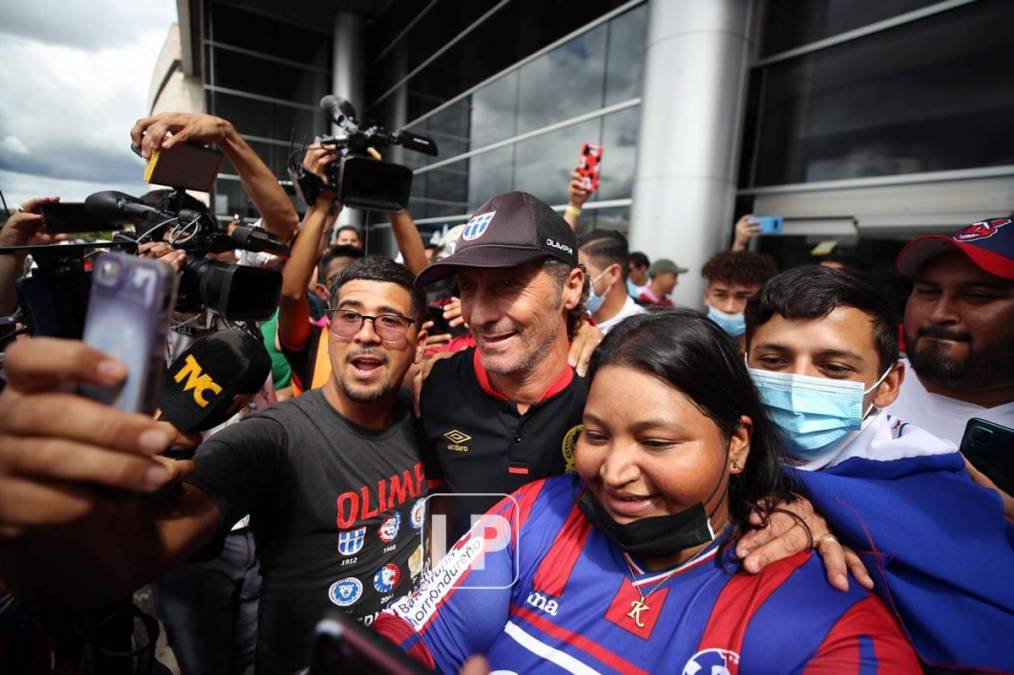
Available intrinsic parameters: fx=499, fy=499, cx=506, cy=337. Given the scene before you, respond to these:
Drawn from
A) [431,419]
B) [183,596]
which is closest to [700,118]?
[431,419]

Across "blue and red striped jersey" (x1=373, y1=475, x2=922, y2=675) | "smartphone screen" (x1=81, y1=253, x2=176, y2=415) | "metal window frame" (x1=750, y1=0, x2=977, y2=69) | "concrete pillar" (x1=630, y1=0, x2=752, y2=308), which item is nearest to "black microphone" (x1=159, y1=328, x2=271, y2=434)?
"smartphone screen" (x1=81, y1=253, x2=176, y2=415)

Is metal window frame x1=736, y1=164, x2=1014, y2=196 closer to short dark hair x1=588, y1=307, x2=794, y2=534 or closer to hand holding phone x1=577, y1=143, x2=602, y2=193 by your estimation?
hand holding phone x1=577, y1=143, x2=602, y2=193

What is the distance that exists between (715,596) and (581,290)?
118 centimetres

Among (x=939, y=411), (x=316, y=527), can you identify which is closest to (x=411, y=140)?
(x=316, y=527)

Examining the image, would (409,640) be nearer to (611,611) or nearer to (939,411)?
(611,611)

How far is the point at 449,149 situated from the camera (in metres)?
12.7

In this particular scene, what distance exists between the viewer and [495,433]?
5.64 feet

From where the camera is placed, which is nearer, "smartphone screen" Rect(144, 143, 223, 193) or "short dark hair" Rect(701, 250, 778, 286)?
"smartphone screen" Rect(144, 143, 223, 193)

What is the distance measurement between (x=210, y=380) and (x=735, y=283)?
3.68m

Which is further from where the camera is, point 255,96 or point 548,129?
point 255,96

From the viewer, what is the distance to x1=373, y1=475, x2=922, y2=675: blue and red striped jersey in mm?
974

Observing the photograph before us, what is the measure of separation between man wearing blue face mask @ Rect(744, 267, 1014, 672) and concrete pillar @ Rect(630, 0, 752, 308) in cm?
453

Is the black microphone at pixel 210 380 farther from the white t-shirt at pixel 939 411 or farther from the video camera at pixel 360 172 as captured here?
the white t-shirt at pixel 939 411

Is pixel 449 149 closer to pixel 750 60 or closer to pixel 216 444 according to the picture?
pixel 750 60
